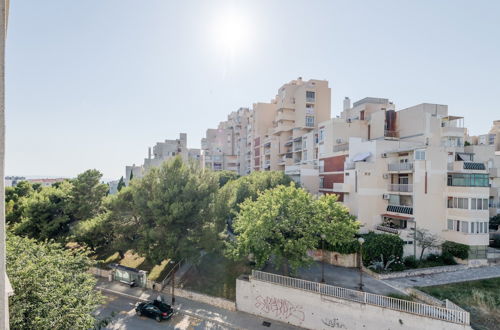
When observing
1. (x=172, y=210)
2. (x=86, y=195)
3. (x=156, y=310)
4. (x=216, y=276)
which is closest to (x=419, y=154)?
(x=216, y=276)

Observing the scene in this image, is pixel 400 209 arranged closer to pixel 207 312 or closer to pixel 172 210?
pixel 207 312

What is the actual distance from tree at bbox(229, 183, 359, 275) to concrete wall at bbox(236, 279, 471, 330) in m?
2.11

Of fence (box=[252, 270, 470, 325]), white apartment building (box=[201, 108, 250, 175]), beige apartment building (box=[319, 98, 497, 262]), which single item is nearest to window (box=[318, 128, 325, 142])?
beige apartment building (box=[319, 98, 497, 262])

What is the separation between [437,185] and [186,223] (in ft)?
87.2

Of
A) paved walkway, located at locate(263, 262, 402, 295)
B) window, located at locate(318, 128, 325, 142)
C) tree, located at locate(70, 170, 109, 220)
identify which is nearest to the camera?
paved walkway, located at locate(263, 262, 402, 295)

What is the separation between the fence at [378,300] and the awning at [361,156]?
17548mm

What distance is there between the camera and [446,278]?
23.4 metres

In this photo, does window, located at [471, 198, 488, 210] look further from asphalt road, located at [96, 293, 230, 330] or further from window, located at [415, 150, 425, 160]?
asphalt road, located at [96, 293, 230, 330]

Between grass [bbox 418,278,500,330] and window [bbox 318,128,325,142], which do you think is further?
window [bbox 318,128,325,142]

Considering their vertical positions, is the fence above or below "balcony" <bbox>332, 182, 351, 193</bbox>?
below

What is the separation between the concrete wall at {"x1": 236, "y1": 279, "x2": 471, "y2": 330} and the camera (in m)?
16.3

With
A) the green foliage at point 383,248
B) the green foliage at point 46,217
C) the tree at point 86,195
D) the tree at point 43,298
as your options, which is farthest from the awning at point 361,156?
the green foliage at point 46,217

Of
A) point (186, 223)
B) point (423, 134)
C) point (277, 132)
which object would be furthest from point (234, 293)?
point (277, 132)

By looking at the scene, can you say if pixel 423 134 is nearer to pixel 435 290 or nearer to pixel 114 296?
pixel 435 290
